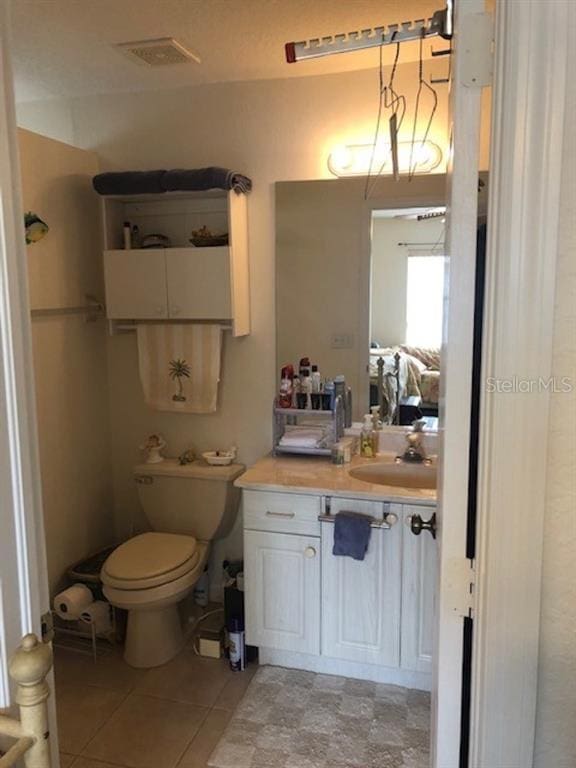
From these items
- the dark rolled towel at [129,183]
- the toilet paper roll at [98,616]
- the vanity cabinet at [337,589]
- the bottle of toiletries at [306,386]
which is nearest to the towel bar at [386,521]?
the vanity cabinet at [337,589]

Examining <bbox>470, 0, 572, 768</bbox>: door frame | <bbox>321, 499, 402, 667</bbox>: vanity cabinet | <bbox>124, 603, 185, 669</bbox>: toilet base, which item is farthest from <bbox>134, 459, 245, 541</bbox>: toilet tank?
<bbox>470, 0, 572, 768</bbox>: door frame

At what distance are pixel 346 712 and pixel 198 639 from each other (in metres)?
0.77

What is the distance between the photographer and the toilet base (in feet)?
8.23

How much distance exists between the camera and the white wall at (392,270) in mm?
2525

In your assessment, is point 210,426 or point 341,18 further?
point 210,426

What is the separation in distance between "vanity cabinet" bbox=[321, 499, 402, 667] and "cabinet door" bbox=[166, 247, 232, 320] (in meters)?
1.01

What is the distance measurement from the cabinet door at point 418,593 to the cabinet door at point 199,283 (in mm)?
1192

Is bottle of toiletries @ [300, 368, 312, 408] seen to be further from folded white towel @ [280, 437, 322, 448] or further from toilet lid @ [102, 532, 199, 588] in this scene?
toilet lid @ [102, 532, 199, 588]

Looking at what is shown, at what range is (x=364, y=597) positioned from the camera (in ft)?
7.39

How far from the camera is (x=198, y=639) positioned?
104 inches

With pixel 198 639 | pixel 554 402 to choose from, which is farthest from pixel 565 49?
pixel 198 639

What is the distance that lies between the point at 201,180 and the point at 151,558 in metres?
1.62

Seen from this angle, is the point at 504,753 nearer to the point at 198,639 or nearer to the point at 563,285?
the point at 563,285

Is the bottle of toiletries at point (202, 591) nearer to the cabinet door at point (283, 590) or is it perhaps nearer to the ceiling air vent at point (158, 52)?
the cabinet door at point (283, 590)
